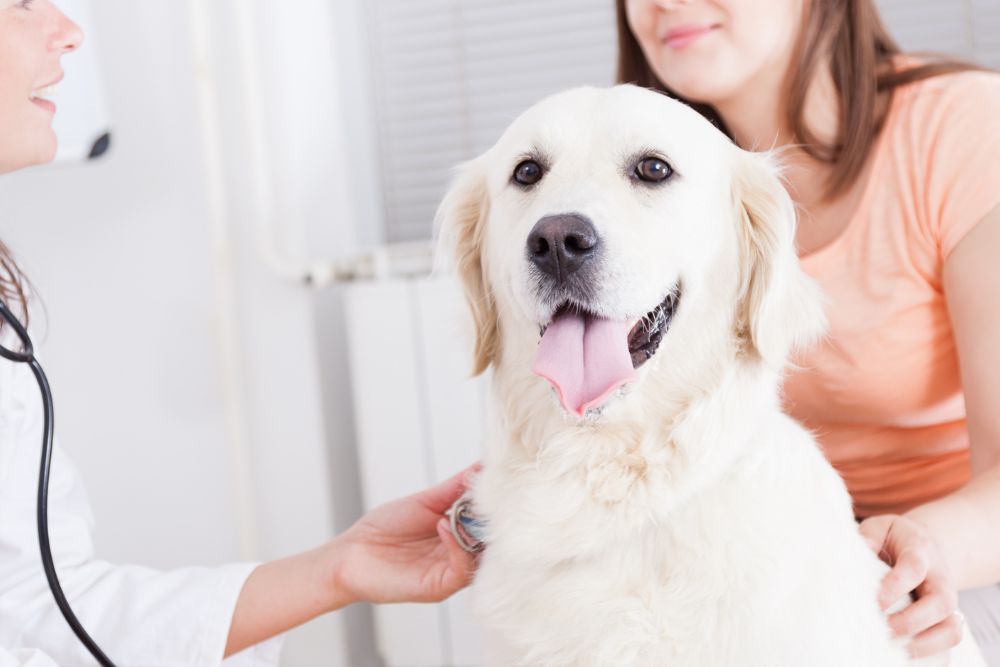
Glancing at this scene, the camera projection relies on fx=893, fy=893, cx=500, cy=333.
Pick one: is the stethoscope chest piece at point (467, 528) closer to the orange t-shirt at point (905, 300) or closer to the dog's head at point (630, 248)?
the dog's head at point (630, 248)

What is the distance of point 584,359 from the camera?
998mm

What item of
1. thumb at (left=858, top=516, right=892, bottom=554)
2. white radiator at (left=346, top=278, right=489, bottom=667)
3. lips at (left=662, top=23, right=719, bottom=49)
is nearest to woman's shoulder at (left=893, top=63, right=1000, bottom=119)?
lips at (left=662, top=23, right=719, bottom=49)

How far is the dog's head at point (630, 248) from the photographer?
0.98 m

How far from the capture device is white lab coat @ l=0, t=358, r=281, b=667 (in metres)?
→ 1.14

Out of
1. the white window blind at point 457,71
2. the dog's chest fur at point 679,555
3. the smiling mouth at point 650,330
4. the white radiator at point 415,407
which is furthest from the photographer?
the white window blind at point 457,71

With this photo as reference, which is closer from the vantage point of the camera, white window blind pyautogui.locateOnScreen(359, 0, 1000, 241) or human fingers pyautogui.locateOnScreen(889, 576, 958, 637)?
human fingers pyautogui.locateOnScreen(889, 576, 958, 637)

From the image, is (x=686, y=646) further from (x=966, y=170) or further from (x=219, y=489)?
(x=219, y=489)

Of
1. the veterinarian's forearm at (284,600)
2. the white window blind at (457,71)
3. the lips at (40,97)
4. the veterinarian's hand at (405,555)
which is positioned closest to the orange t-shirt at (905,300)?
the veterinarian's hand at (405,555)

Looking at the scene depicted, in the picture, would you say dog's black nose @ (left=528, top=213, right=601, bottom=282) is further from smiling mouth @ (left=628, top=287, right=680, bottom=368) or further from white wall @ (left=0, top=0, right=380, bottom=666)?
white wall @ (left=0, top=0, right=380, bottom=666)

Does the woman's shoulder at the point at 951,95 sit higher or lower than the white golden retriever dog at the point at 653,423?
higher

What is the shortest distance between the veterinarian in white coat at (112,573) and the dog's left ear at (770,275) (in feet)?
1.51

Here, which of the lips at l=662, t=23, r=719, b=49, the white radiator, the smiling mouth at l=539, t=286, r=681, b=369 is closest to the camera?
the smiling mouth at l=539, t=286, r=681, b=369

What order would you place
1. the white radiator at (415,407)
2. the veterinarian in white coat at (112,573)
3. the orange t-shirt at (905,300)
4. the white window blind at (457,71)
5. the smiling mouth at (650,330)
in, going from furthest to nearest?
the white window blind at (457,71) → the white radiator at (415,407) → the orange t-shirt at (905,300) → the veterinarian in white coat at (112,573) → the smiling mouth at (650,330)

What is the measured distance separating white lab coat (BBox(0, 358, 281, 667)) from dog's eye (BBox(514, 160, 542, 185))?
25.9 inches
